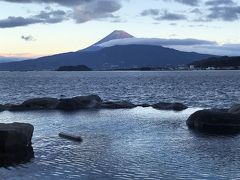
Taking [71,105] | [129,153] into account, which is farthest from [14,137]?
[71,105]

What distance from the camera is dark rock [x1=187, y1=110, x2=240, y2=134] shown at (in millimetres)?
43812

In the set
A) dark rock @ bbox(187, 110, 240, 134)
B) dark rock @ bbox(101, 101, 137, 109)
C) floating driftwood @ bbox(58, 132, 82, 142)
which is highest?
dark rock @ bbox(187, 110, 240, 134)

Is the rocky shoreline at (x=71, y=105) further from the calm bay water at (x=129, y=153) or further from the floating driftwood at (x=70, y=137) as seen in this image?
the floating driftwood at (x=70, y=137)

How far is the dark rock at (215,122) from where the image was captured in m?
43.8

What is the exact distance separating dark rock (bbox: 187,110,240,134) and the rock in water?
16.7 m

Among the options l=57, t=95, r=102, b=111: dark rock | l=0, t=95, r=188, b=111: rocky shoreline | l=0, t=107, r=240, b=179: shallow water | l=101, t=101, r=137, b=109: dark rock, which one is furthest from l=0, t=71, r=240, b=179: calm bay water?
l=101, t=101, r=137, b=109: dark rock

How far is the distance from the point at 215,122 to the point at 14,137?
19618 millimetres

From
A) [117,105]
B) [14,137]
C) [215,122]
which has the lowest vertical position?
[117,105]

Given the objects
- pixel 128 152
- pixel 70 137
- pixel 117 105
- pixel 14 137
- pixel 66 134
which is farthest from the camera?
pixel 117 105

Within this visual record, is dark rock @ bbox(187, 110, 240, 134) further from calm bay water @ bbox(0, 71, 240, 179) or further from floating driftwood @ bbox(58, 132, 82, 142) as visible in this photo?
floating driftwood @ bbox(58, 132, 82, 142)

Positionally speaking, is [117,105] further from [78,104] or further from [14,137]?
[14,137]

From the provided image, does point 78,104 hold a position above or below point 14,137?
below

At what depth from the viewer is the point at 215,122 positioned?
44.5m

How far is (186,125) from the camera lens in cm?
4688
